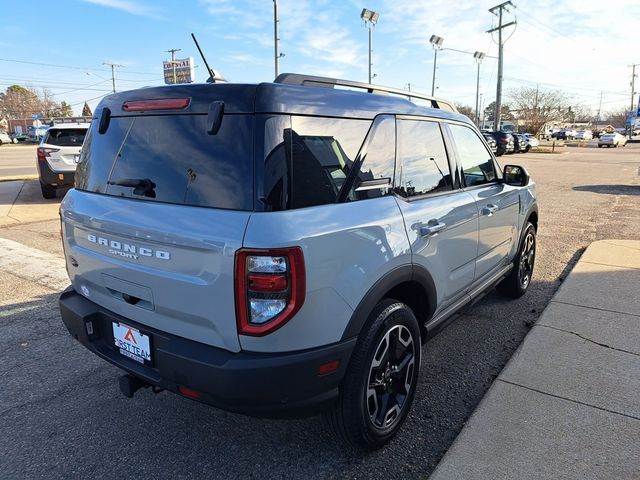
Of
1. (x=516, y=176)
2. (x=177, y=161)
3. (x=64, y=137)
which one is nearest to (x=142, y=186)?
(x=177, y=161)

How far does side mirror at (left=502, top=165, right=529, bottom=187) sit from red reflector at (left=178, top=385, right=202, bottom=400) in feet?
10.7

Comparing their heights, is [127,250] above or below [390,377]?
above

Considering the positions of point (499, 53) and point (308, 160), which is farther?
point (499, 53)

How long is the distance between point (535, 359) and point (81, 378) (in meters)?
3.28

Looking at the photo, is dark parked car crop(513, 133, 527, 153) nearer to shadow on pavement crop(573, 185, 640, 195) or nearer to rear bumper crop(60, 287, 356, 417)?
shadow on pavement crop(573, 185, 640, 195)

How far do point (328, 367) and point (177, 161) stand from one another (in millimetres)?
1193

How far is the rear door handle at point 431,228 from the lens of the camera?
2662 mm

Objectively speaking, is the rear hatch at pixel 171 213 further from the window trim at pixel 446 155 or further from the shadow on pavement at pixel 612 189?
the shadow on pavement at pixel 612 189

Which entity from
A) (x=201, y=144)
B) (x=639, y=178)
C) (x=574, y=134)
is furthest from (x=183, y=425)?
(x=574, y=134)

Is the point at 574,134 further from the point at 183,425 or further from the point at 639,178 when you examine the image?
the point at 183,425

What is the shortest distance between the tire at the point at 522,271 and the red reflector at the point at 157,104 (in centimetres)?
352

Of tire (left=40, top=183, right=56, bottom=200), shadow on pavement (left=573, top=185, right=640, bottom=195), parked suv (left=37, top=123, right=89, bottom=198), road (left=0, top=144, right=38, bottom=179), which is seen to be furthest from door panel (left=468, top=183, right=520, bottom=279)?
road (left=0, top=144, right=38, bottom=179)

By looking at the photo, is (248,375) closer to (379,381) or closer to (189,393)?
(189,393)

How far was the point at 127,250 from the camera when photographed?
2240 mm
